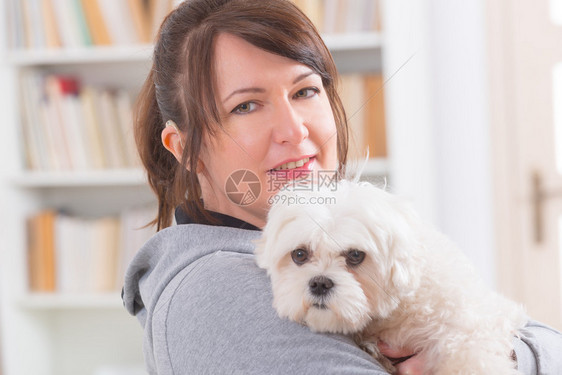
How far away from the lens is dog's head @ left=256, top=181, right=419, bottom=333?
697 mm

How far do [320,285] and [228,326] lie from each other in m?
0.12

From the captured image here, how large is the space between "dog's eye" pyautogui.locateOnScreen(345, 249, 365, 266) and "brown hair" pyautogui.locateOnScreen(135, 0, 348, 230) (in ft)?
0.93

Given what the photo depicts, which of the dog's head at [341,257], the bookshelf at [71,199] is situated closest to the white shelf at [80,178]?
the bookshelf at [71,199]

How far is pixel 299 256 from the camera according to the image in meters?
0.74

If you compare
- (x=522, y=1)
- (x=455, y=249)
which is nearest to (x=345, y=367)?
(x=455, y=249)

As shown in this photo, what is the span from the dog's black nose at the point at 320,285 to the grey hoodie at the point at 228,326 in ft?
0.16

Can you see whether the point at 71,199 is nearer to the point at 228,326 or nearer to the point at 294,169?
the point at 294,169

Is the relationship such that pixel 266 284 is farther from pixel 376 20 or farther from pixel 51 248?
pixel 51 248

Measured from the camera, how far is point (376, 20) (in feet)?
6.52

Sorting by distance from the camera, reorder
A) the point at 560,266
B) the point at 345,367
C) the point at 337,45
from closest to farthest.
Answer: the point at 345,367, the point at 337,45, the point at 560,266

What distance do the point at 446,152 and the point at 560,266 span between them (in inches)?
23.3

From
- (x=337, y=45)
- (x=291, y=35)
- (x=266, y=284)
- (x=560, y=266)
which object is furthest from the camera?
(x=560, y=266)

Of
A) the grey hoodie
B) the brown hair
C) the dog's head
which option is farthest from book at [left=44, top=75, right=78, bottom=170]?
the dog's head

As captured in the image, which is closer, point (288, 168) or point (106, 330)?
point (288, 168)
